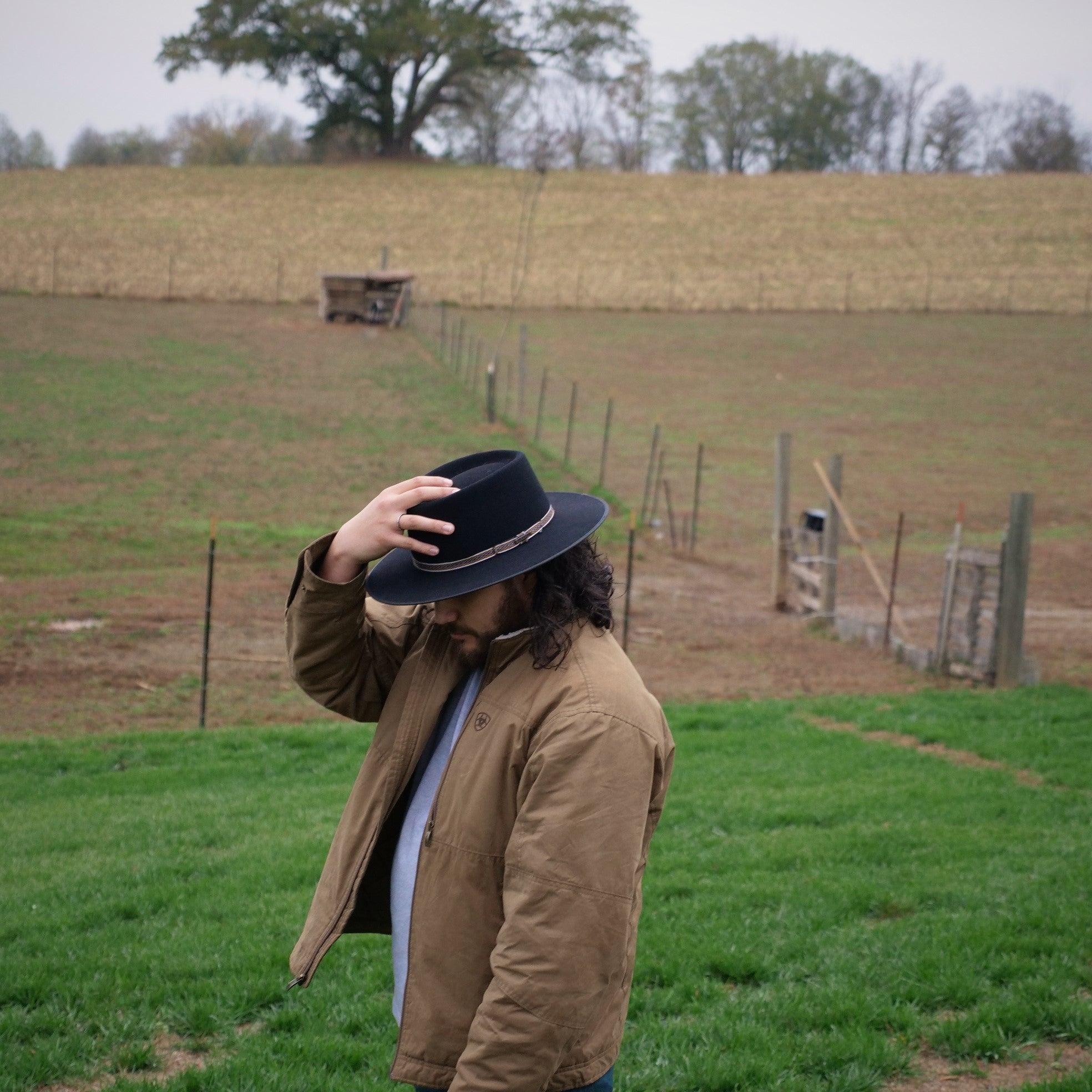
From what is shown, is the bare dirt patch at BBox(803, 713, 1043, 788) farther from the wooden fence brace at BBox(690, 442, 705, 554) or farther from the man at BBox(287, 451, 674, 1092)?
the wooden fence brace at BBox(690, 442, 705, 554)

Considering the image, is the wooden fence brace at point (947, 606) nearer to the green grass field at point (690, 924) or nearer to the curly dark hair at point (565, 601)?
the green grass field at point (690, 924)

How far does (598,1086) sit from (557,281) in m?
40.6

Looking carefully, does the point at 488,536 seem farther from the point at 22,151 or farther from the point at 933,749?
A: the point at 22,151

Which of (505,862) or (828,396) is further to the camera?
(828,396)

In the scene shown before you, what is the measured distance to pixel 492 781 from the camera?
77.7 inches

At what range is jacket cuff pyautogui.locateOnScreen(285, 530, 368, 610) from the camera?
2.18 metres

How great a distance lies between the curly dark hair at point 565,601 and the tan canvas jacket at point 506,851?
3 centimetres

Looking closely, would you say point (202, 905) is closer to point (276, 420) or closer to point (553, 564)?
point (553, 564)

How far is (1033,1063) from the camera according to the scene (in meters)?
3.56

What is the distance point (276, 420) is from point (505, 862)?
21638mm

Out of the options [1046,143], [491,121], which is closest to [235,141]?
[491,121]

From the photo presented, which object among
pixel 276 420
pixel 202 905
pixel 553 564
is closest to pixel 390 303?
Answer: pixel 276 420

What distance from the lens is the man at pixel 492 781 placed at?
6.05 ft

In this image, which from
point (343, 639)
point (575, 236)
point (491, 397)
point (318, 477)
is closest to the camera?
point (343, 639)
